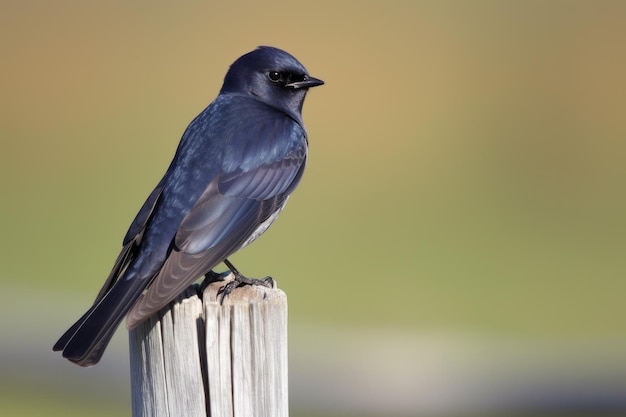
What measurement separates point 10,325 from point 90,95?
9.87 meters

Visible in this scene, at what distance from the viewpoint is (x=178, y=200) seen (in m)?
5.04

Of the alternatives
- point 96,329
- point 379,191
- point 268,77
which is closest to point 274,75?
point 268,77

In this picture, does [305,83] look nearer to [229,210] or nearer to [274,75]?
[274,75]

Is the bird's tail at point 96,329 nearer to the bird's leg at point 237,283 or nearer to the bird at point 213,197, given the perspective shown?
the bird at point 213,197

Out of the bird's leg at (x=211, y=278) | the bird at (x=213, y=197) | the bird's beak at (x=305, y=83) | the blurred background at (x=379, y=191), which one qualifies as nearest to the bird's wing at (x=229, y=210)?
the bird at (x=213, y=197)

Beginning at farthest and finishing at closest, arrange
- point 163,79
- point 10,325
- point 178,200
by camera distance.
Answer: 1. point 163,79
2. point 10,325
3. point 178,200

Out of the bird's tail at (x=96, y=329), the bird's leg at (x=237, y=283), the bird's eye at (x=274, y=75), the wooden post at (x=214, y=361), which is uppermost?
the bird's eye at (x=274, y=75)

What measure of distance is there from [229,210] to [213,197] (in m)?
0.09

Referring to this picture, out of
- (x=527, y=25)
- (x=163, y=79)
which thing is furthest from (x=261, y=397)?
(x=527, y=25)

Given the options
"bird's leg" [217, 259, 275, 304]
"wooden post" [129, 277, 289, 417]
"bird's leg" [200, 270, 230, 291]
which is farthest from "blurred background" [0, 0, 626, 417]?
"wooden post" [129, 277, 289, 417]

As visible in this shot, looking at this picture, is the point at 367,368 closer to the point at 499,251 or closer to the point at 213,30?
the point at 499,251

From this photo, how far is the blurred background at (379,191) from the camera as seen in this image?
8.31 metres

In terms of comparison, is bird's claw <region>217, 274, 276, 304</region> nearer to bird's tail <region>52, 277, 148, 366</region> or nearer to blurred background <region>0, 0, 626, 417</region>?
bird's tail <region>52, 277, 148, 366</region>

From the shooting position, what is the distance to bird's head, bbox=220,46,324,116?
629cm
